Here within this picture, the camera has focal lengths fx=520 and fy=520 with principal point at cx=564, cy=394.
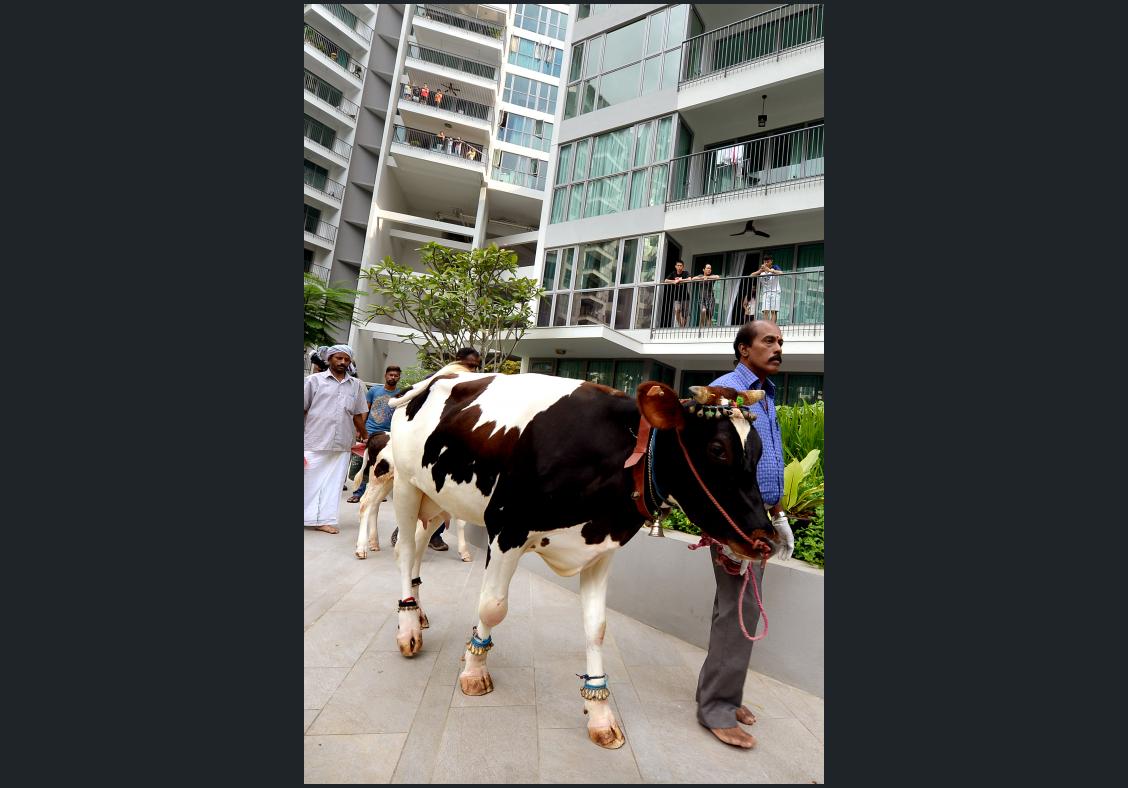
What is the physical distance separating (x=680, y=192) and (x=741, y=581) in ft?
38.0

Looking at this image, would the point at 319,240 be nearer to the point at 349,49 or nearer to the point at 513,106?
the point at 349,49

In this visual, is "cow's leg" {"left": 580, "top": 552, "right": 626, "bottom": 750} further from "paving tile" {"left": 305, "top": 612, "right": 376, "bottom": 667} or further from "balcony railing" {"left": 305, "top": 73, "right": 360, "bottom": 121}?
"balcony railing" {"left": 305, "top": 73, "right": 360, "bottom": 121}

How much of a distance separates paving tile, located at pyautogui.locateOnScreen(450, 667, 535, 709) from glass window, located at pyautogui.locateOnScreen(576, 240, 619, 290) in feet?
36.6

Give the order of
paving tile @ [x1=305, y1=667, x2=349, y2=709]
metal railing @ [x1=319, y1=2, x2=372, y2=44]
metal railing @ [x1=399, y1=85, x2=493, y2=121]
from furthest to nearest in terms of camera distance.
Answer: metal railing @ [x1=319, y1=2, x2=372, y2=44] → metal railing @ [x1=399, y1=85, x2=493, y2=121] → paving tile @ [x1=305, y1=667, x2=349, y2=709]

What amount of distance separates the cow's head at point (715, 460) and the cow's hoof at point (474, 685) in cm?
142

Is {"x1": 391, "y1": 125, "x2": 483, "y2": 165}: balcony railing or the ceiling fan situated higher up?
{"x1": 391, "y1": 125, "x2": 483, "y2": 165}: balcony railing

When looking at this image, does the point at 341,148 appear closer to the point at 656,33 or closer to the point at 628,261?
the point at 656,33

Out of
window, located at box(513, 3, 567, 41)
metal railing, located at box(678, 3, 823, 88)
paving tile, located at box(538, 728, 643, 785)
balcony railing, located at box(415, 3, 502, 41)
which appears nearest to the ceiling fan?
metal railing, located at box(678, 3, 823, 88)

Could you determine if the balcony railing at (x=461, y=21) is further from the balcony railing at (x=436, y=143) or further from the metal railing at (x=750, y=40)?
the metal railing at (x=750, y=40)

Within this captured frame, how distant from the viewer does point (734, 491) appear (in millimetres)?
2020

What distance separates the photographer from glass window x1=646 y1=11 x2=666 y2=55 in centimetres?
1298

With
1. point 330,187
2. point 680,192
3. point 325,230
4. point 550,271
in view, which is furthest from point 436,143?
point 680,192

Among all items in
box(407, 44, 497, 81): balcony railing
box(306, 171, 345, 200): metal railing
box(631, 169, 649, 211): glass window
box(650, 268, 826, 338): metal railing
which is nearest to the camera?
box(650, 268, 826, 338): metal railing

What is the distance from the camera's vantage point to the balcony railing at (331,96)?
78.4ft
